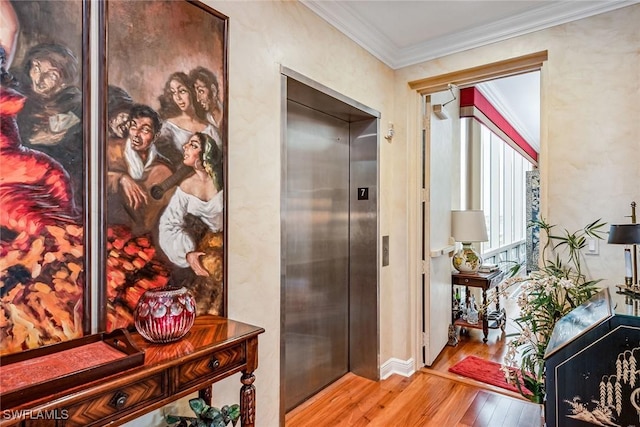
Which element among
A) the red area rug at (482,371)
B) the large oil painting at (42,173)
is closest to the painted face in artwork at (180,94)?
the large oil painting at (42,173)

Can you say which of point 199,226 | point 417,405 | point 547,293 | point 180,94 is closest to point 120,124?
point 180,94

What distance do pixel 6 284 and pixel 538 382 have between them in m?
2.68

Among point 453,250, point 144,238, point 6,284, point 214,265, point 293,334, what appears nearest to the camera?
point 6,284

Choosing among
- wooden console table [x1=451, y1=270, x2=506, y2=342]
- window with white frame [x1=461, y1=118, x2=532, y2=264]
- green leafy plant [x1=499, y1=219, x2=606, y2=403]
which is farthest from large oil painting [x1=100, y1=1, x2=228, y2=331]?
window with white frame [x1=461, y1=118, x2=532, y2=264]

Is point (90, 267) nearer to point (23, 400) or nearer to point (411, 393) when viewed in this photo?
point (23, 400)

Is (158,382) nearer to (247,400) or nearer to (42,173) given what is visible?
(247,400)

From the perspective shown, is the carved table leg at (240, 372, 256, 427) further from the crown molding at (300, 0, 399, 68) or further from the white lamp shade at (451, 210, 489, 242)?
the white lamp shade at (451, 210, 489, 242)

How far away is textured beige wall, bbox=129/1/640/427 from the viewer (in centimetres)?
181

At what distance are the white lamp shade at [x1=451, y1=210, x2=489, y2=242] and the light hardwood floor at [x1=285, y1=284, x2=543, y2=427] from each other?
1.36m

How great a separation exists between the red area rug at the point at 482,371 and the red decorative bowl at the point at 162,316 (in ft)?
8.64

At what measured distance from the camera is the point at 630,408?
4.70 feet

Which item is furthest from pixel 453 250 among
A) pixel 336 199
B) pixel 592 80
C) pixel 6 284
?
pixel 6 284

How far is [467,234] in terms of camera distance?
373cm

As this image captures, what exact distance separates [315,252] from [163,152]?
1.47 metres
